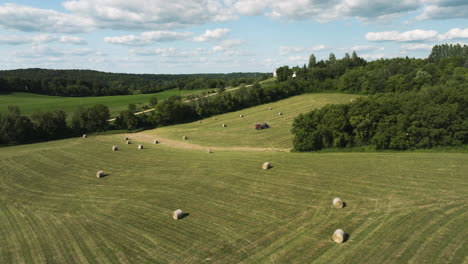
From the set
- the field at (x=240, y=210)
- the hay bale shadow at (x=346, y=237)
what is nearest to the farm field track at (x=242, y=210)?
the field at (x=240, y=210)

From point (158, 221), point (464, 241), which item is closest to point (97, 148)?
point (158, 221)

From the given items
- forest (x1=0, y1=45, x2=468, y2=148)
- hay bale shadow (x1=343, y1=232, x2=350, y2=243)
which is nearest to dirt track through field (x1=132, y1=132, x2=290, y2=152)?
forest (x1=0, y1=45, x2=468, y2=148)

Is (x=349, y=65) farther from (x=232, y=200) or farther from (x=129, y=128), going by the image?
(x=232, y=200)

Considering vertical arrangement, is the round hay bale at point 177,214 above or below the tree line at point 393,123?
below

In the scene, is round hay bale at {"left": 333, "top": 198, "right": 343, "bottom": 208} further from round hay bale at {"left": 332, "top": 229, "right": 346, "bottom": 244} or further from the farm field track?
round hay bale at {"left": 332, "top": 229, "right": 346, "bottom": 244}

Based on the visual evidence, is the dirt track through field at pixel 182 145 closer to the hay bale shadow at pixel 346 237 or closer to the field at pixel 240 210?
the field at pixel 240 210

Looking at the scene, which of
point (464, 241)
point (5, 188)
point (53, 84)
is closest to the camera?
point (464, 241)
